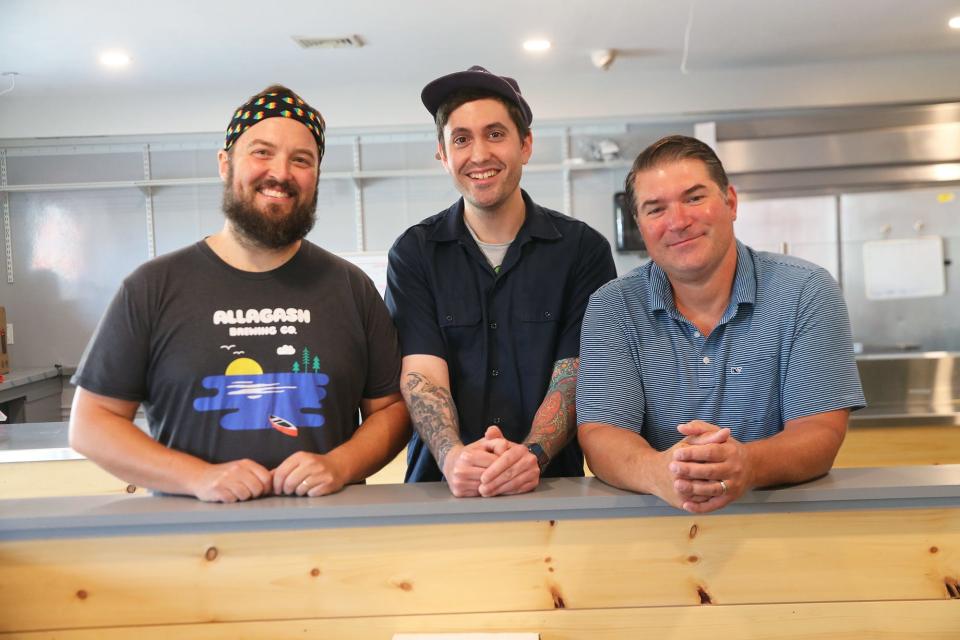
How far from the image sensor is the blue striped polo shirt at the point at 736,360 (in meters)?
1.38

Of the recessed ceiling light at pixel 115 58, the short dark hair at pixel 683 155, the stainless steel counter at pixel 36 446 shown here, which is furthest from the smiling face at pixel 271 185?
the recessed ceiling light at pixel 115 58

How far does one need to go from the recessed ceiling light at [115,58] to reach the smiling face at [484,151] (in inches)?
135

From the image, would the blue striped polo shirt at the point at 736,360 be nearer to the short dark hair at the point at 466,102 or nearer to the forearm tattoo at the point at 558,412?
the forearm tattoo at the point at 558,412

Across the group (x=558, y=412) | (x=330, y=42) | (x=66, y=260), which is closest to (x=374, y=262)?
(x=330, y=42)

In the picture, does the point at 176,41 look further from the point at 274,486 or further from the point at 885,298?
the point at 885,298

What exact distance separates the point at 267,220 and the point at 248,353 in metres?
0.25

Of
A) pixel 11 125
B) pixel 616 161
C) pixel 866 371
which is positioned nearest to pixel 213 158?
pixel 11 125

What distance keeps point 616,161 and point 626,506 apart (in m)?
4.39

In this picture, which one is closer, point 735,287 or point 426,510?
point 426,510

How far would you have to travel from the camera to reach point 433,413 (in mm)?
1546

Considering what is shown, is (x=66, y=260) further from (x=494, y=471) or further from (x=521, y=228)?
(x=494, y=471)

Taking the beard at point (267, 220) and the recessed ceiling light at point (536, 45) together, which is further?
the recessed ceiling light at point (536, 45)

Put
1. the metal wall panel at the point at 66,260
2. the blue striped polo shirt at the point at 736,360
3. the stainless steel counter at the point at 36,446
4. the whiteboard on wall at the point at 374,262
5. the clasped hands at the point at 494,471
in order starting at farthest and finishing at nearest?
the metal wall panel at the point at 66,260 → the whiteboard on wall at the point at 374,262 → the stainless steel counter at the point at 36,446 → the blue striped polo shirt at the point at 736,360 → the clasped hands at the point at 494,471

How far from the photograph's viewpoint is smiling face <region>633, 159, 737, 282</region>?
56.6 inches
